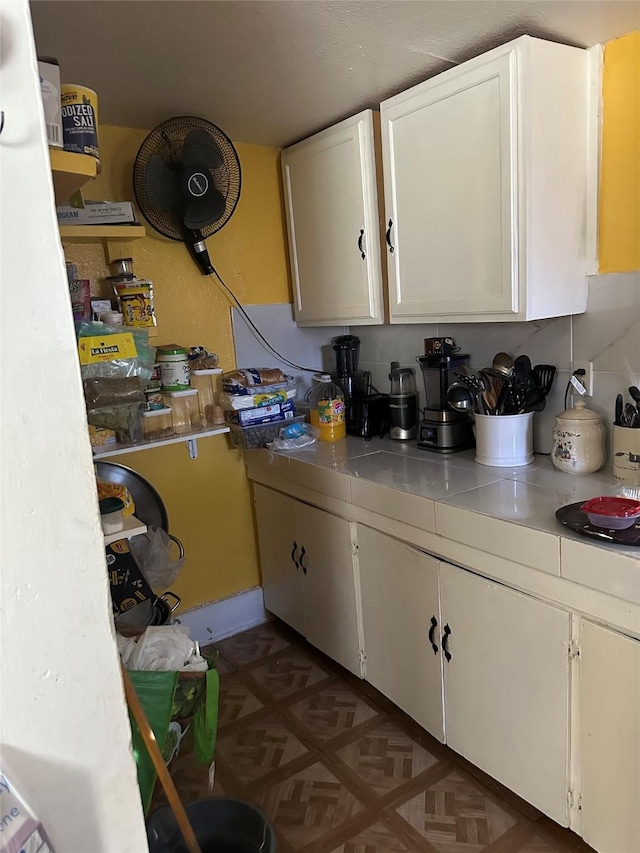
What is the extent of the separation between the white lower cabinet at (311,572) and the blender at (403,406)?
1.50 feet

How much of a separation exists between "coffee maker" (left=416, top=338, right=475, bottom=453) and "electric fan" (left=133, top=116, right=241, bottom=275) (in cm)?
93

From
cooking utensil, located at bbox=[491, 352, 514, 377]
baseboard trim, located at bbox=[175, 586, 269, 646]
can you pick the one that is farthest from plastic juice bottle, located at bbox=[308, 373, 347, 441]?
baseboard trim, located at bbox=[175, 586, 269, 646]

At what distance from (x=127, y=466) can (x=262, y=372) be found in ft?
2.10

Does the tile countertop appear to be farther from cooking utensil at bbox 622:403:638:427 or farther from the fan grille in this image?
the fan grille

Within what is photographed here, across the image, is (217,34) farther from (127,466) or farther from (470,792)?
(470,792)

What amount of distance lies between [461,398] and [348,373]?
2.15 ft

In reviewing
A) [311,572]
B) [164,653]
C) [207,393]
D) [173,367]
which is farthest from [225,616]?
[164,653]

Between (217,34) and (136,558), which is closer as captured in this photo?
(217,34)

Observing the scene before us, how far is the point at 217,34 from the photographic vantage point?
151cm

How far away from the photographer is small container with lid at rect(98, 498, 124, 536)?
1423 mm

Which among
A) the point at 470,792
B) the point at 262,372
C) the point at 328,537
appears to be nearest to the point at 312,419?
the point at 262,372

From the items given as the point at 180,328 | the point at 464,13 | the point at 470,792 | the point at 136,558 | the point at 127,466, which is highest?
the point at 464,13

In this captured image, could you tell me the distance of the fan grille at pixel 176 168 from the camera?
6.91 feet

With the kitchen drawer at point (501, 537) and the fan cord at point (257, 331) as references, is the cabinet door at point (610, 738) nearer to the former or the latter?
the kitchen drawer at point (501, 537)
